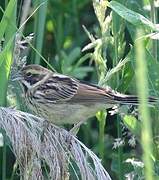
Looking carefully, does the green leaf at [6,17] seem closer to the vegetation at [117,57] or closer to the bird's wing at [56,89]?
the vegetation at [117,57]

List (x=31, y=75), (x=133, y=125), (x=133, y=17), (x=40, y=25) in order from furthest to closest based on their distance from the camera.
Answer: (x=31, y=75), (x=40, y=25), (x=133, y=125), (x=133, y=17)

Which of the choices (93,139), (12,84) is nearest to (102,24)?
(12,84)

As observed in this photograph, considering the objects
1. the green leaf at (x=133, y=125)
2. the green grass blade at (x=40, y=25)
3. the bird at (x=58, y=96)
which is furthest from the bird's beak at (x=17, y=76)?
the green leaf at (x=133, y=125)

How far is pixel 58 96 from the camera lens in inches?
120

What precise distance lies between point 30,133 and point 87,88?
976 mm

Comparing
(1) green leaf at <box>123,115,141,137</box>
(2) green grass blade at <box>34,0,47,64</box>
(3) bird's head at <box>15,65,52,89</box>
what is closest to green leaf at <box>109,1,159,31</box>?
(1) green leaf at <box>123,115,141,137</box>

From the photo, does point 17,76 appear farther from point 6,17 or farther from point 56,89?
point 6,17

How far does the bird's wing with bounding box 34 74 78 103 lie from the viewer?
3018mm

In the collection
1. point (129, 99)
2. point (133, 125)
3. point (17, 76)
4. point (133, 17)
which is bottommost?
point (133, 125)

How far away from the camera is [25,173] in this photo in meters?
2.06

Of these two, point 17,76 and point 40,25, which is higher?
point 40,25

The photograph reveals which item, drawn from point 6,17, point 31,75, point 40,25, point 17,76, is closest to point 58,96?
point 31,75

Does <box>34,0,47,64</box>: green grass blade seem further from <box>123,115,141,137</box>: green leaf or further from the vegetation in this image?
<box>123,115,141,137</box>: green leaf

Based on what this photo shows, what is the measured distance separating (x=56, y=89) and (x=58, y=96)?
46mm
